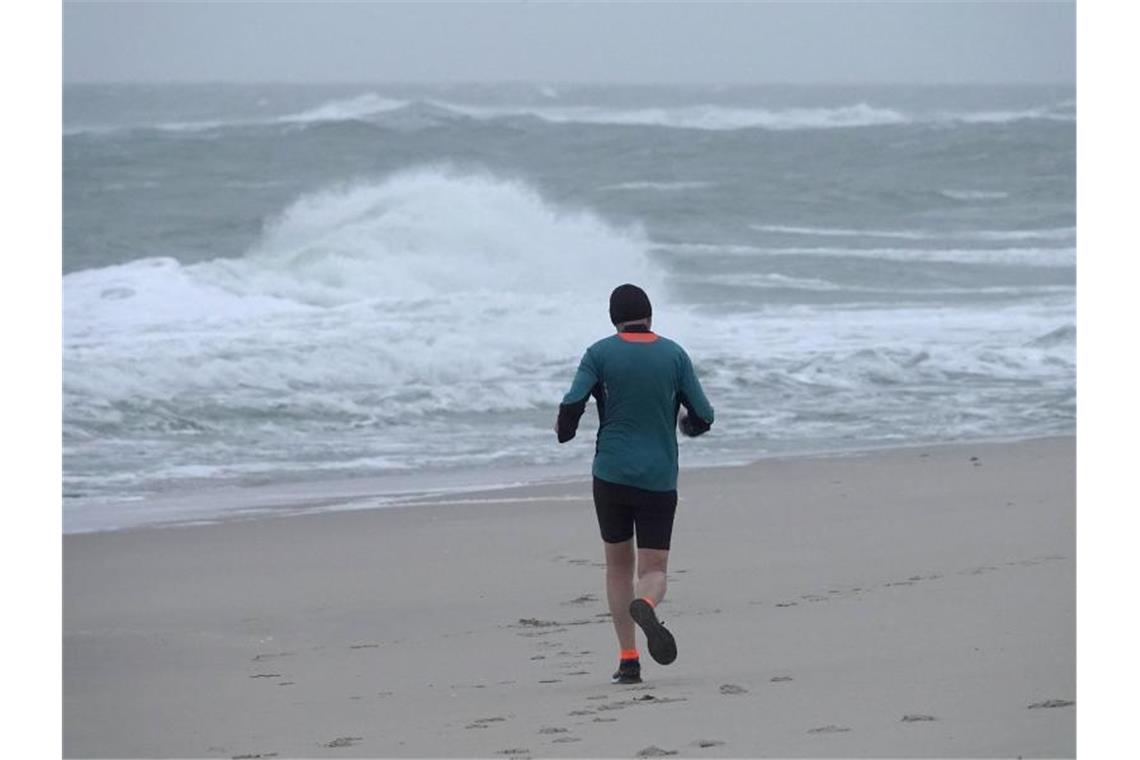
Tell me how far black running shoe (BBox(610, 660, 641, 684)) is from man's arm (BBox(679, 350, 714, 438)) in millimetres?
730

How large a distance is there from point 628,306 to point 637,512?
0.64 metres

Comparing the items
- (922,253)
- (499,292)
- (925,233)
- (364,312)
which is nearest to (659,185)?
(925,233)

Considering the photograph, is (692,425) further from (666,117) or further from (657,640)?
(666,117)

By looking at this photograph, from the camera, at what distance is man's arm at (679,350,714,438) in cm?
538

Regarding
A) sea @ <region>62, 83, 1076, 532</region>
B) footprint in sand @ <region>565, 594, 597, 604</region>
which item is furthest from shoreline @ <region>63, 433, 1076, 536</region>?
footprint in sand @ <region>565, 594, 597, 604</region>

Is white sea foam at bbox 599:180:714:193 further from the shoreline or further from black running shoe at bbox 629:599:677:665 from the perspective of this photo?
black running shoe at bbox 629:599:677:665

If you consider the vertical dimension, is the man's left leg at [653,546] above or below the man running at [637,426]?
below

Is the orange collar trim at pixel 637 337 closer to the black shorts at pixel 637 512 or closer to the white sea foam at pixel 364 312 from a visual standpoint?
the black shorts at pixel 637 512

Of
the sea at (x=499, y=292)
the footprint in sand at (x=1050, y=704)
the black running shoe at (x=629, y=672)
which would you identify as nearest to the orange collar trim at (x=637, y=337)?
the black running shoe at (x=629, y=672)

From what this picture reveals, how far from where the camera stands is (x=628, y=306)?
539cm

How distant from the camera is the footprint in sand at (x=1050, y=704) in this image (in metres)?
4.55
